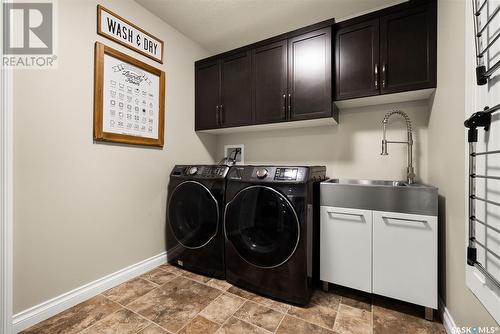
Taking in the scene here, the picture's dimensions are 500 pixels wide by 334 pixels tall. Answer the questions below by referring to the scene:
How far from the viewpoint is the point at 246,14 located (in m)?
2.01

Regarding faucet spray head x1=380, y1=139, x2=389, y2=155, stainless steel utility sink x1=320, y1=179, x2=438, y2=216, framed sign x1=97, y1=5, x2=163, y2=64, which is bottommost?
stainless steel utility sink x1=320, y1=179, x2=438, y2=216

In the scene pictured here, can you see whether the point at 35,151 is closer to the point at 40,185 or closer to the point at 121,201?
the point at 40,185

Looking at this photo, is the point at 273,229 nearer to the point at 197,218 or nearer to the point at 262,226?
the point at 262,226

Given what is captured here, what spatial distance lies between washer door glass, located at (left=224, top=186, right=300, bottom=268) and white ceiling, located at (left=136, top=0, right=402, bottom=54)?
5.12 ft

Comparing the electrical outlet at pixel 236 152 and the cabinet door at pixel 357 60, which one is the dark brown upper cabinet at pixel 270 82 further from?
the electrical outlet at pixel 236 152

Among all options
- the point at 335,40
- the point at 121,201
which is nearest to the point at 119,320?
the point at 121,201

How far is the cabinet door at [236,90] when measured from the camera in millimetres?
2154

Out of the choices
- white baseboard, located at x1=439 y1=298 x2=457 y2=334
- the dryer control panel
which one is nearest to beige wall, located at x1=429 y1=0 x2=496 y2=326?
white baseboard, located at x1=439 y1=298 x2=457 y2=334

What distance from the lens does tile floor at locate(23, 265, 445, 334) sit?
128 cm

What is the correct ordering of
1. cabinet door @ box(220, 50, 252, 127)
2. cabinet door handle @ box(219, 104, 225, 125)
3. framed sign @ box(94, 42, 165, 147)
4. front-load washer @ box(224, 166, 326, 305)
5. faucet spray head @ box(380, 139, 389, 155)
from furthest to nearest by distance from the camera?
cabinet door handle @ box(219, 104, 225, 125) < cabinet door @ box(220, 50, 252, 127) < faucet spray head @ box(380, 139, 389, 155) < framed sign @ box(94, 42, 165, 147) < front-load washer @ box(224, 166, 326, 305)

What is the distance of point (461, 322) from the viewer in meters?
1.09

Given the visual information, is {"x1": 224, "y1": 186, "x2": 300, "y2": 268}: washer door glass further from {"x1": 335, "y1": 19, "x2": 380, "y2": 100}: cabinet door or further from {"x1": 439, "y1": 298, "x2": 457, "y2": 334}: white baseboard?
{"x1": 335, "y1": 19, "x2": 380, "y2": 100}: cabinet door

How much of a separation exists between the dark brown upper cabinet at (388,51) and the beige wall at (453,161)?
0.29ft

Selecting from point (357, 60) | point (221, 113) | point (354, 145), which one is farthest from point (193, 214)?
point (357, 60)
